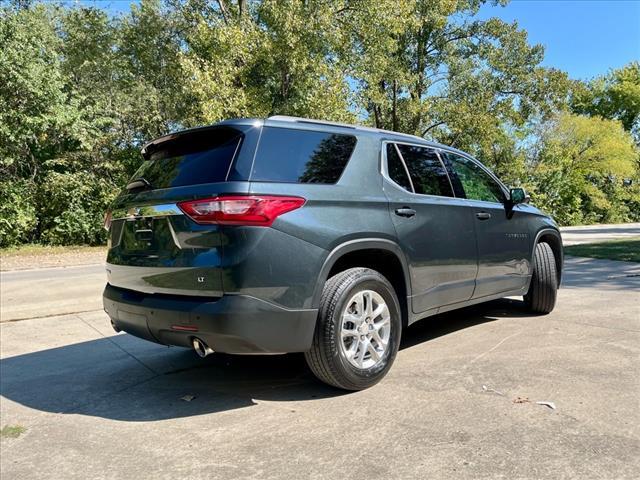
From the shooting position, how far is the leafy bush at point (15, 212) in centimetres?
1791

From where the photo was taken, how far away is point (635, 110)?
47.9 metres

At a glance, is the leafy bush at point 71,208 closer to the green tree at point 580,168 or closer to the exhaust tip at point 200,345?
the exhaust tip at point 200,345

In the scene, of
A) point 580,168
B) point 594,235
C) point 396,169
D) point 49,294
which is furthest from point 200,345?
point 580,168

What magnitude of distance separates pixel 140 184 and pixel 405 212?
2.00 metres

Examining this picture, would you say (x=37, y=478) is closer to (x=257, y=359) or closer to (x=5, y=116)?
(x=257, y=359)

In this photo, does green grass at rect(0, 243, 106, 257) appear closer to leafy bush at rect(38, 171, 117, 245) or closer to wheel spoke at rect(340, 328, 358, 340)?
leafy bush at rect(38, 171, 117, 245)

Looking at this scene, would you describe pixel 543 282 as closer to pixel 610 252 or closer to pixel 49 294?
pixel 49 294

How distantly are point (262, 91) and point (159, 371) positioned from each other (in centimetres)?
1539

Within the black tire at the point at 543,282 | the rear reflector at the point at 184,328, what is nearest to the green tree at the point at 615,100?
the black tire at the point at 543,282

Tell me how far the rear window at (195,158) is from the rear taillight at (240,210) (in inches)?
7.4

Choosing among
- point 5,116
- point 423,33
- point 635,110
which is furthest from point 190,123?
point 635,110

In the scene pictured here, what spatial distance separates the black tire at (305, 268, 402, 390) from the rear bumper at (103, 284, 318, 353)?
0.30 ft

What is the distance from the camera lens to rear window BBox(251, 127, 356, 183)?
10.8ft

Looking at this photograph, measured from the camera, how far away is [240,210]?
10.1 feet
